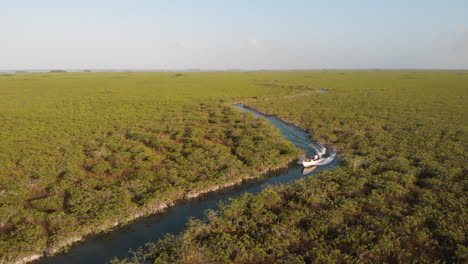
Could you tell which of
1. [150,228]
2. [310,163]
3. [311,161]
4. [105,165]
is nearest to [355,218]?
[310,163]

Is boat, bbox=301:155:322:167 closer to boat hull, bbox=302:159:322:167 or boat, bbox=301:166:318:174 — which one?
boat hull, bbox=302:159:322:167

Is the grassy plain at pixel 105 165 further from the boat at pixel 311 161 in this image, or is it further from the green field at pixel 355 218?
the green field at pixel 355 218

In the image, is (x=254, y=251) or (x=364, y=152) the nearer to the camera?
(x=254, y=251)

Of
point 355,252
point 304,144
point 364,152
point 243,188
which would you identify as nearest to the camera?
point 355,252

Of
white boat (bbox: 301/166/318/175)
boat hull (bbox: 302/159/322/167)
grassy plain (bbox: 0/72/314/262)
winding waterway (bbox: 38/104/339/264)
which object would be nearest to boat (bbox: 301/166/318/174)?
white boat (bbox: 301/166/318/175)

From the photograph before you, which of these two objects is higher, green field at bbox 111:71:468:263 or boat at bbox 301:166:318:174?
green field at bbox 111:71:468:263

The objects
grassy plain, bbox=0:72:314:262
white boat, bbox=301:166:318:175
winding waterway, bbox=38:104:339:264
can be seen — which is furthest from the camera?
white boat, bbox=301:166:318:175

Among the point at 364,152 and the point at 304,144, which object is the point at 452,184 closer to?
the point at 364,152

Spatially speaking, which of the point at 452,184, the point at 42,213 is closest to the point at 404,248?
the point at 452,184
